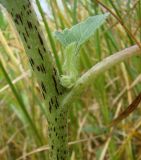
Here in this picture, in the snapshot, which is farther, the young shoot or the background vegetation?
the background vegetation

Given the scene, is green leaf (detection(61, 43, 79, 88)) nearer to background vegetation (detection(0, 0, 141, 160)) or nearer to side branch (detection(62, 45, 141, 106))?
side branch (detection(62, 45, 141, 106))

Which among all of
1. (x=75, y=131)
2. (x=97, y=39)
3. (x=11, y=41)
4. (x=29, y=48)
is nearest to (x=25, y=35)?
(x=29, y=48)

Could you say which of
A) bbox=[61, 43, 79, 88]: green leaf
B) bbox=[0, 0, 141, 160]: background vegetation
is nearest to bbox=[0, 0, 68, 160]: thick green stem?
bbox=[61, 43, 79, 88]: green leaf

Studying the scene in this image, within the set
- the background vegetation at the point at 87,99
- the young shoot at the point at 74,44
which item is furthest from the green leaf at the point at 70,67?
the background vegetation at the point at 87,99

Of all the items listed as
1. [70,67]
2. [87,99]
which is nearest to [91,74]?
[70,67]

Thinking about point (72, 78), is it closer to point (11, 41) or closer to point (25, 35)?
point (25, 35)

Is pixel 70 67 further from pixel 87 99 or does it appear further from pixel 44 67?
pixel 87 99
